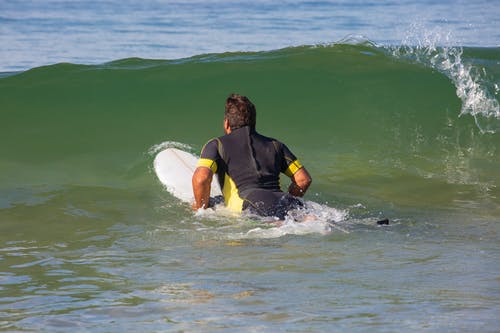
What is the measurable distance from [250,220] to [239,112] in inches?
31.7

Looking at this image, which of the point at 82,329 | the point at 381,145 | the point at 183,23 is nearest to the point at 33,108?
the point at 381,145

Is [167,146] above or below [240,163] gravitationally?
above

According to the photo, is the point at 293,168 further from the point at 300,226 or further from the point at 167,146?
the point at 167,146

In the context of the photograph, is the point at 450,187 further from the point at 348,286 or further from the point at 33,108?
the point at 33,108

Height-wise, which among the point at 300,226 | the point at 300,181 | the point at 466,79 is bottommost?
the point at 300,226

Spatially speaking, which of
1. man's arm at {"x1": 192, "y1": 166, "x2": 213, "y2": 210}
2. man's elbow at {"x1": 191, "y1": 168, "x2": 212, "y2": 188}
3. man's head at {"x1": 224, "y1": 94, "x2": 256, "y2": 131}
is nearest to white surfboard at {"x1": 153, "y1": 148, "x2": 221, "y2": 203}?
man's arm at {"x1": 192, "y1": 166, "x2": 213, "y2": 210}

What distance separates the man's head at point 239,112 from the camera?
6773mm

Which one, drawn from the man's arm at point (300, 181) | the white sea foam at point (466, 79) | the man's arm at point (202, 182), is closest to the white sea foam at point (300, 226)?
the man's arm at point (300, 181)

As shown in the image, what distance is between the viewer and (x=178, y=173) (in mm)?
8430

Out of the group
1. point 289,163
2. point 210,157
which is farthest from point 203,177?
point 289,163

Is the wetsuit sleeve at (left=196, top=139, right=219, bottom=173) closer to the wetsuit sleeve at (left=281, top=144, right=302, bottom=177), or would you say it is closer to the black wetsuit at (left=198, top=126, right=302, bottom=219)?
the black wetsuit at (left=198, top=126, right=302, bottom=219)

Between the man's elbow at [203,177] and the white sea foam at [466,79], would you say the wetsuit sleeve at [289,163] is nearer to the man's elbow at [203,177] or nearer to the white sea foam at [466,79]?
the man's elbow at [203,177]

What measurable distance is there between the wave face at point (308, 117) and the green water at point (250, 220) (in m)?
0.04

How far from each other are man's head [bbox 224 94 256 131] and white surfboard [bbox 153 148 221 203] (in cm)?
116
